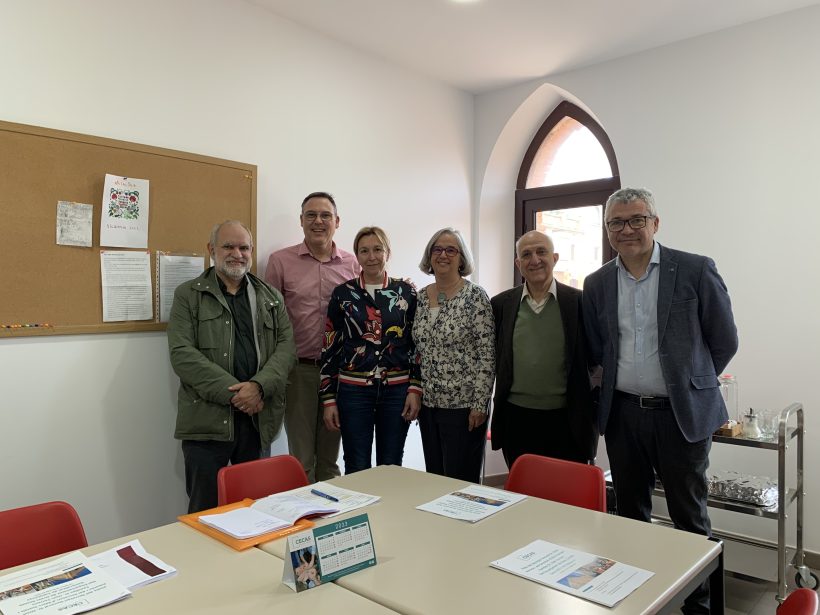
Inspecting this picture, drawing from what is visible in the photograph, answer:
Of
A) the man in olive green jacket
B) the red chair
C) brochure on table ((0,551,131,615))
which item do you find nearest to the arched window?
the man in olive green jacket

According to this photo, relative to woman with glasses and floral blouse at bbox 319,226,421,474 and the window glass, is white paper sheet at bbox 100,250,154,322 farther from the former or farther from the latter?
the window glass

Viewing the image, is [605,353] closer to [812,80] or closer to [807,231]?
[807,231]

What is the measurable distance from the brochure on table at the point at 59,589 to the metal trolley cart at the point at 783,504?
267 centimetres

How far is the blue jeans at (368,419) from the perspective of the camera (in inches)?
111

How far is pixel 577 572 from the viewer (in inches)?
53.8

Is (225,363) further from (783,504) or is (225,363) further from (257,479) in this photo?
(783,504)

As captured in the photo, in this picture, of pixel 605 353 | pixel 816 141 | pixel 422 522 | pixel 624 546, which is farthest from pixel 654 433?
pixel 816 141

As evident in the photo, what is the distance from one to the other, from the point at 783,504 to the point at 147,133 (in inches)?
134

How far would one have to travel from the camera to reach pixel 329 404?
2.90 m

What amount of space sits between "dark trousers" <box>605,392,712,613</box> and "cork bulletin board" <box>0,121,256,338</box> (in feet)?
7.02

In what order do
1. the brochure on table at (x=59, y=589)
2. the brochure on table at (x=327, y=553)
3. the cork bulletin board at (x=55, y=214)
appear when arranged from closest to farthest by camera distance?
the brochure on table at (x=59, y=589) < the brochure on table at (x=327, y=553) < the cork bulletin board at (x=55, y=214)

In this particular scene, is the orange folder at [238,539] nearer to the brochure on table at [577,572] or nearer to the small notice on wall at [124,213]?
the brochure on table at [577,572]

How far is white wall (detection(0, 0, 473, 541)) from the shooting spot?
2562 millimetres

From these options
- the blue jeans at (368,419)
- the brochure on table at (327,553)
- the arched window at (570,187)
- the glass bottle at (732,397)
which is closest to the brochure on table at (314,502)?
the brochure on table at (327,553)
